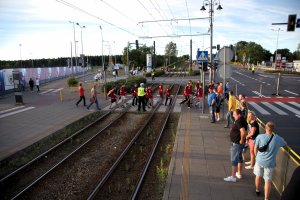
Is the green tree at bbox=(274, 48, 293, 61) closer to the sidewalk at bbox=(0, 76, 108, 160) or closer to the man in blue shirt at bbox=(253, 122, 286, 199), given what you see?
the sidewalk at bbox=(0, 76, 108, 160)

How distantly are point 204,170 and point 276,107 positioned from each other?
45.4 ft

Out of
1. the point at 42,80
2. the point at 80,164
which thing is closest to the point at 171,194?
the point at 80,164

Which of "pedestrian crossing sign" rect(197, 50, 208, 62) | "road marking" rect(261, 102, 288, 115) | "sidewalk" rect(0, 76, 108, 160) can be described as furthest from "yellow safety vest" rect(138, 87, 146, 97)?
"road marking" rect(261, 102, 288, 115)

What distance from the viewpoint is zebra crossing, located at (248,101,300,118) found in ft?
58.1

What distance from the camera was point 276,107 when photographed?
19.6 metres

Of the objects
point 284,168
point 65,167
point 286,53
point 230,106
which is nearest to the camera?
point 284,168

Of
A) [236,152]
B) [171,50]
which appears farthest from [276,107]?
[171,50]

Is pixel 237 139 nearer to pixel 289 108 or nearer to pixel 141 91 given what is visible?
pixel 141 91

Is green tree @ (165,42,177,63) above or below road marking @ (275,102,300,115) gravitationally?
above

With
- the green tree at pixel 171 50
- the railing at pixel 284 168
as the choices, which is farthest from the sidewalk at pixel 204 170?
the green tree at pixel 171 50

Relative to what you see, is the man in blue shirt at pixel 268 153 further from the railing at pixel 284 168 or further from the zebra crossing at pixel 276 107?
the zebra crossing at pixel 276 107

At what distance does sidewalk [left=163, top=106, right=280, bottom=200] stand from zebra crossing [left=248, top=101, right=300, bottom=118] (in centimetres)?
669

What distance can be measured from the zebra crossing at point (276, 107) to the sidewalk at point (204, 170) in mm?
6691

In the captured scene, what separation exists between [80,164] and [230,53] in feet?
25.6
